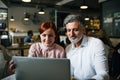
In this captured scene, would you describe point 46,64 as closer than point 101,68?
Yes

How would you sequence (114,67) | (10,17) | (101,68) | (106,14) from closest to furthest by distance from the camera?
(101,68), (114,67), (106,14), (10,17)

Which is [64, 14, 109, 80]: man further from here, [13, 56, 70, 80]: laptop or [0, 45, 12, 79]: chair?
[0, 45, 12, 79]: chair

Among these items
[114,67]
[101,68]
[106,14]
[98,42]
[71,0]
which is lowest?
[114,67]

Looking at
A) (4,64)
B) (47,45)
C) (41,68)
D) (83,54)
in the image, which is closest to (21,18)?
(47,45)

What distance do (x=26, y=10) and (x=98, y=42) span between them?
1284 centimetres

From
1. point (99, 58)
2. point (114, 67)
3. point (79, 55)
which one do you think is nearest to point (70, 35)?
point (79, 55)

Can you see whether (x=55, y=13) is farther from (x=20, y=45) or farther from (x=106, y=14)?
(x=20, y=45)

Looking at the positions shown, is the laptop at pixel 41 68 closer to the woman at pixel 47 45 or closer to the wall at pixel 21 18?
the woman at pixel 47 45

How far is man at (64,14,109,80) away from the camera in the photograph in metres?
1.63

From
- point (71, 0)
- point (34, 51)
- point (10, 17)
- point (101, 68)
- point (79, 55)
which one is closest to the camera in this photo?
point (101, 68)

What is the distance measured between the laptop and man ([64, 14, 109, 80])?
15.7 inches

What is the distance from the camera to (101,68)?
1.60 m

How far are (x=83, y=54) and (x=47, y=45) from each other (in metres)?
0.41

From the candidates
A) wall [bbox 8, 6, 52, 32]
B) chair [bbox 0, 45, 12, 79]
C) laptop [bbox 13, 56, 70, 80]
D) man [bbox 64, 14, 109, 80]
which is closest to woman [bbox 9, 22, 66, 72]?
man [bbox 64, 14, 109, 80]
